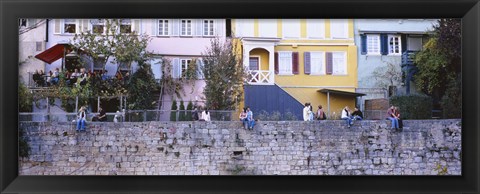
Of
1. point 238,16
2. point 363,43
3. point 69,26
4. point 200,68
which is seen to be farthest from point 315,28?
point 69,26

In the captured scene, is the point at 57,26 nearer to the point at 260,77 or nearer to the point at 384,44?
the point at 260,77

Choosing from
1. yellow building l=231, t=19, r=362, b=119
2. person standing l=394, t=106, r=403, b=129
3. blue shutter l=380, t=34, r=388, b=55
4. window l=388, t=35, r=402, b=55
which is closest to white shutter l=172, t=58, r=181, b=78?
yellow building l=231, t=19, r=362, b=119

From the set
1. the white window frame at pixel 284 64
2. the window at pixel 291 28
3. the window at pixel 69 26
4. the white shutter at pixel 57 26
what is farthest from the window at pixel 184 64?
the white shutter at pixel 57 26

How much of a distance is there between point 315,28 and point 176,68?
7.12 feet

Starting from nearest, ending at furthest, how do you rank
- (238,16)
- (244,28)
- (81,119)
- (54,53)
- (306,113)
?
(238,16) < (244,28) < (54,53) < (306,113) < (81,119)

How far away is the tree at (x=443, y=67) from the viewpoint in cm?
Result: 830

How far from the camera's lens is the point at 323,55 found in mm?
8938

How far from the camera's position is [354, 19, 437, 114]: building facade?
8.54 m

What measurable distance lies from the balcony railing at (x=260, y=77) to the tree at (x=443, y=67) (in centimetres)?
218

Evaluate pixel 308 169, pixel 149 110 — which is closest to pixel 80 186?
pixel 149 110

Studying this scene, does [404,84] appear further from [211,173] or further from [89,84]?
[89,84]

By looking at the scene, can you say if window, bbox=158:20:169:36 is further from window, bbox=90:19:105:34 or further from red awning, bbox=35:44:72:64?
red awning, bbox=35:44:72:64

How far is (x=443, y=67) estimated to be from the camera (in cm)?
869

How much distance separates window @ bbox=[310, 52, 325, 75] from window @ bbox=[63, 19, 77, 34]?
344cm
